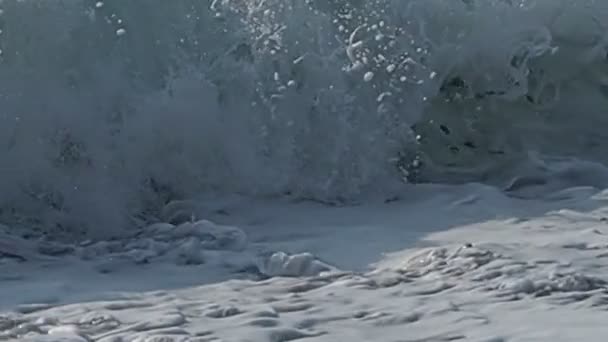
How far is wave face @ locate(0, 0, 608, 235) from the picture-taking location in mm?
5703

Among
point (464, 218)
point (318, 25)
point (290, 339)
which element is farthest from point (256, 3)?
point (290, 339)

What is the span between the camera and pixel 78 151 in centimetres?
571

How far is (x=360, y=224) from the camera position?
5340 millimetres

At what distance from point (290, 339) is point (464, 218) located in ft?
5.73

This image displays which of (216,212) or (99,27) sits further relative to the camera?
(99,27)

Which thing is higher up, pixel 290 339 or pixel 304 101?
pixel 304 101

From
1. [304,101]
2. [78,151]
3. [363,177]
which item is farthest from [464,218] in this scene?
[78,151]

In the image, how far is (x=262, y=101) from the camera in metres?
6.21

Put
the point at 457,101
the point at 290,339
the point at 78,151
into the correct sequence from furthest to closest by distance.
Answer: the point at 457,101 < the point at 78,151 < the point at 290,339

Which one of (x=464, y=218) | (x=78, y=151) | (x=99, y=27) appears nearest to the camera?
(x=464, y=218)

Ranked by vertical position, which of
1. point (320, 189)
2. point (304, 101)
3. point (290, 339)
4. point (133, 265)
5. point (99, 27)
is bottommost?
point (290, 339)

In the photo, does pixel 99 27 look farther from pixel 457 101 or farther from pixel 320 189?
pixel 457 101

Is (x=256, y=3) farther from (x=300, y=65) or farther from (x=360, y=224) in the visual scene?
(x=360, y=224)

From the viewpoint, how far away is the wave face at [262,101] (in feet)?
18.7
